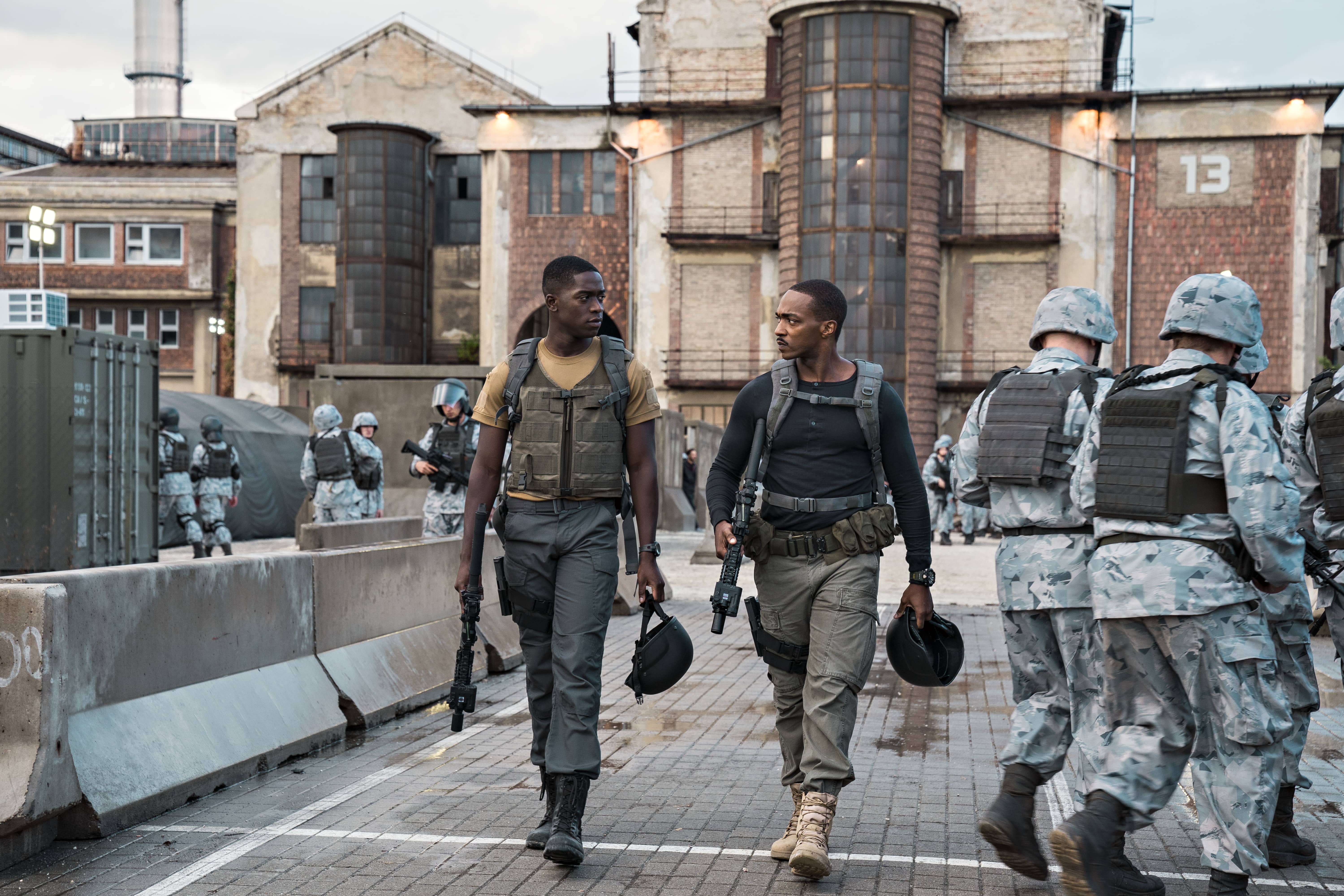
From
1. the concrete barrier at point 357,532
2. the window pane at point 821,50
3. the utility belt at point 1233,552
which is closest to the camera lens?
the utility belt at point 1233,552

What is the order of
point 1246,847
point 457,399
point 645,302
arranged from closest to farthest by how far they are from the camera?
point 1246,847 < point 457,399 < point 645,302

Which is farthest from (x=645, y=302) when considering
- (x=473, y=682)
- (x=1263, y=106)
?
(x=473, y=682)

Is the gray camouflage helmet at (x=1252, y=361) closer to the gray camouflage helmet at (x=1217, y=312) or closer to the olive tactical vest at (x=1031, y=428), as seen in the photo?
the olive tactical vest at (x=1031, y=428)

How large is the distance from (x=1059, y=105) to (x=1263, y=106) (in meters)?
5.74

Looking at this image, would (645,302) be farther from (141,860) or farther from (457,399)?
(141,860)

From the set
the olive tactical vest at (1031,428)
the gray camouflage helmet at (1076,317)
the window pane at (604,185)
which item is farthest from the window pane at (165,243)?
the olive tactical vest at (1031,428)

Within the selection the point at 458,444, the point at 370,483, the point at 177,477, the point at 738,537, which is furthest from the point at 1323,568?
the point at 177,477

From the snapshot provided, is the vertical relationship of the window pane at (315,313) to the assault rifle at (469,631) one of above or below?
above

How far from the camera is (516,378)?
5.37 m

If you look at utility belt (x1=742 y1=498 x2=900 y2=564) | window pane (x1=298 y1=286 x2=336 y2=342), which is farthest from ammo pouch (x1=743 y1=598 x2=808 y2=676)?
window pane (x1=298 y1=286 x2=336 y2=342)

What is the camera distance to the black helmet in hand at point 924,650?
5105mm

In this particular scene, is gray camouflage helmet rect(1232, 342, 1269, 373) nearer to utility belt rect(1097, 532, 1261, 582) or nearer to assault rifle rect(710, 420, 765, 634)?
utility belt rect(1097, 532, 1261, 582)

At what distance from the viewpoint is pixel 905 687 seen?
930cm

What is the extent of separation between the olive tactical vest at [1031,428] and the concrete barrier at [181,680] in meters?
3.45
